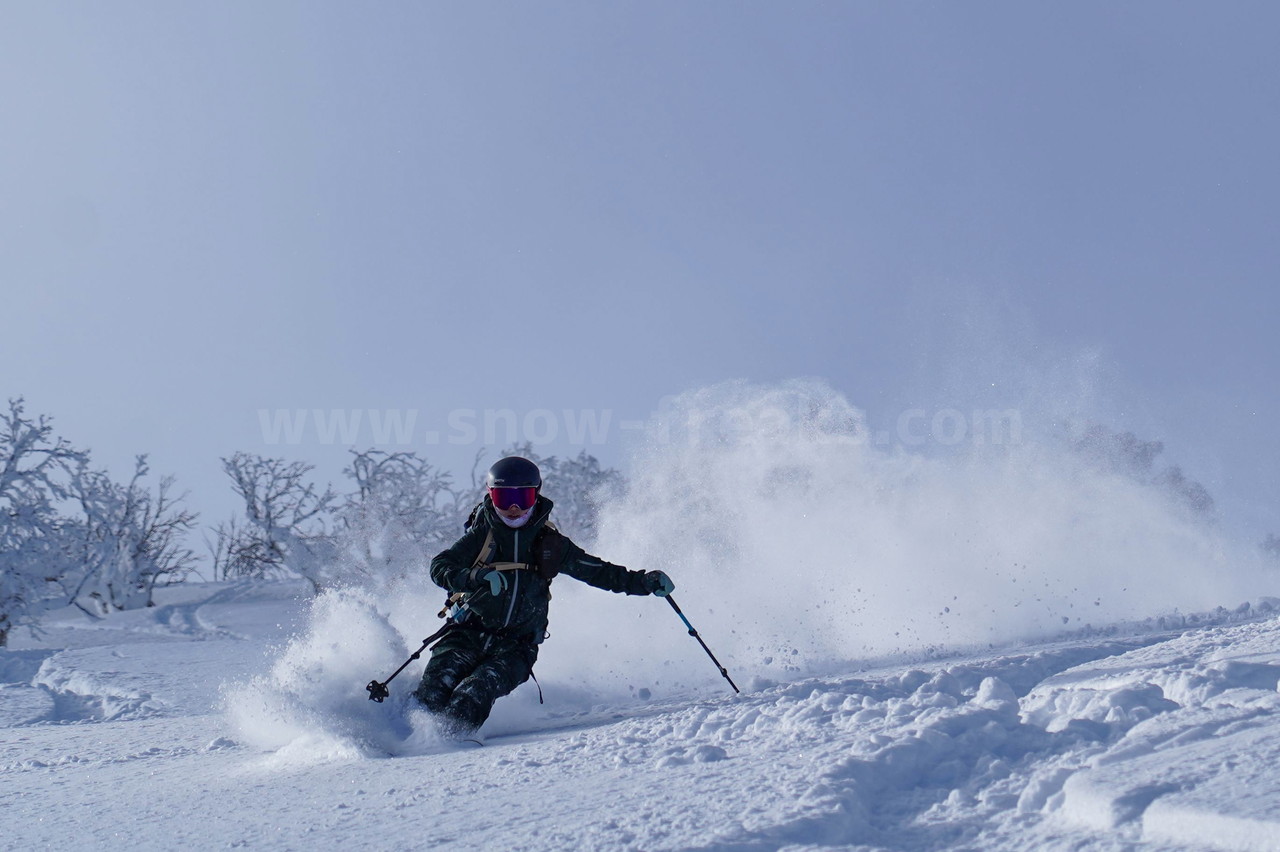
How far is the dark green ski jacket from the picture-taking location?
604 centimetres

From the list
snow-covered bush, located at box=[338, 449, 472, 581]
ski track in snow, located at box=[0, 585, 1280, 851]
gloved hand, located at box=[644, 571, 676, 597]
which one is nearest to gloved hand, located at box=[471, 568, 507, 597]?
ski track in snow, located at box=[0, 585, 1280, 851]

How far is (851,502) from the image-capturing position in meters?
12.2

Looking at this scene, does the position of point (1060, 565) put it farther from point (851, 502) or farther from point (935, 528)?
point (851, 502)

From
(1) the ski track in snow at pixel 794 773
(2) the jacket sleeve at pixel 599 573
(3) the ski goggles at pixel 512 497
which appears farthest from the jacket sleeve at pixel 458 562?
(1) the ski track in snow at pixel 794 773

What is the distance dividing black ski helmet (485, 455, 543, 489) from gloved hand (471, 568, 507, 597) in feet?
1.85

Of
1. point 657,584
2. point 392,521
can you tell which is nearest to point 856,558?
point 657,584

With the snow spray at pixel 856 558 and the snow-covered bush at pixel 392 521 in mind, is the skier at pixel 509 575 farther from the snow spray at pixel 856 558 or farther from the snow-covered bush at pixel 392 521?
the snow-covered bush at pixel 392 521

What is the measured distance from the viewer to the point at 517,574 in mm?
6125

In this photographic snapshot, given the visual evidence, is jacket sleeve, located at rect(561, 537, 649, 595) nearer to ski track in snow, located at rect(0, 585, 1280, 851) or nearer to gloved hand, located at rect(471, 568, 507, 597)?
gloved hand, located at rect(471, 568, 507, 597)

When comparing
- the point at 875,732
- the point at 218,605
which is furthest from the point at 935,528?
the point at 218,605

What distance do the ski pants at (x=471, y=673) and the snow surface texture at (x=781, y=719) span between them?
0.59 feet

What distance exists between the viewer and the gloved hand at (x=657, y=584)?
19.9ft

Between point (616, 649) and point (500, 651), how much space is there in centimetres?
323

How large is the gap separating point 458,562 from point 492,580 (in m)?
0.43
